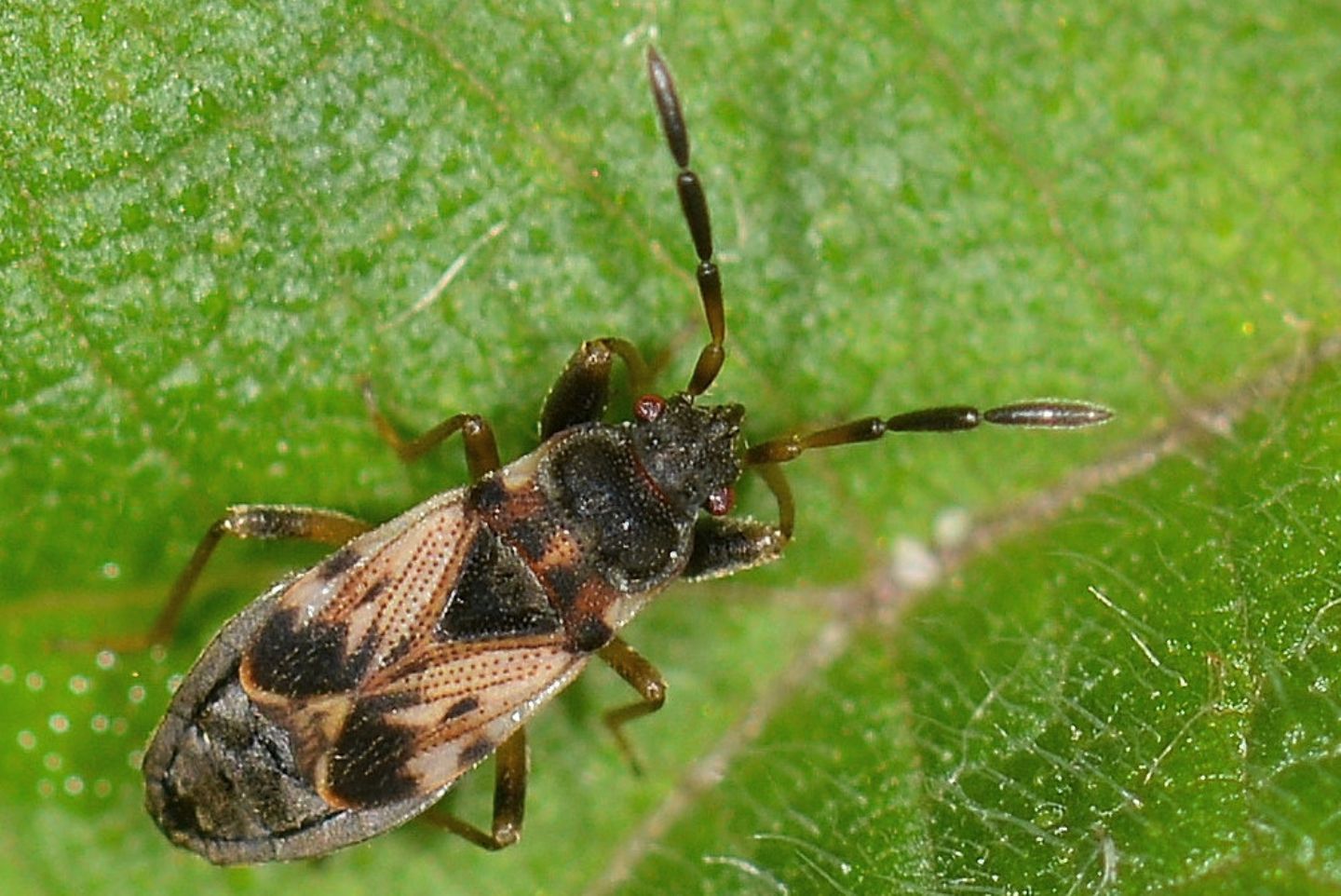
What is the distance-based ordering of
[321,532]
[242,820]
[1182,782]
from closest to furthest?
1. [1182,782]
2. [242,820]
3. [321,532]

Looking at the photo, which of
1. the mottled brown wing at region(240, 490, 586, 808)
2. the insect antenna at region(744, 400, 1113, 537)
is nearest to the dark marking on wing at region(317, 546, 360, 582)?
the mottled brown wing at region(240, 490, 586, 808)

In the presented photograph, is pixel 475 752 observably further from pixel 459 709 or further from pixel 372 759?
pixel 372 759

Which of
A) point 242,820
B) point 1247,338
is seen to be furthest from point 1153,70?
point 242,820

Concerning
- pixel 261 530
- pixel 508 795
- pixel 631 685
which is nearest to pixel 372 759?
pixel 508 795

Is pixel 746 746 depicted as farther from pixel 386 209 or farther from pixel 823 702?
pixel 386 209

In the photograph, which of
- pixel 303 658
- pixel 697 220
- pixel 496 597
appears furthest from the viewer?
pixel 496 597

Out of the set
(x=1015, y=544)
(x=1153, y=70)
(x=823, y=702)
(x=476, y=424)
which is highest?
(x=1153, y=70)
